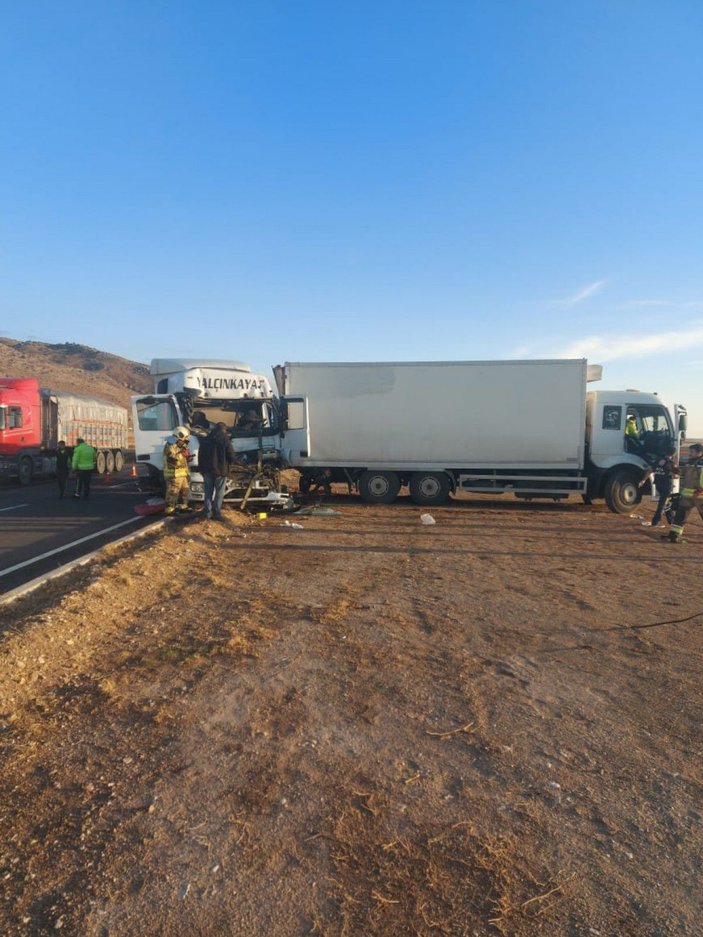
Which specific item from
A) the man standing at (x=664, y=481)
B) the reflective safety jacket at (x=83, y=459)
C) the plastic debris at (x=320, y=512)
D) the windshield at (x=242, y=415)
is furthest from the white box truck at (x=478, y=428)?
the reflective safety jacket at (x=83, y=459)

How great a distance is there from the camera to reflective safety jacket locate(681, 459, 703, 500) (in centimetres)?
1088

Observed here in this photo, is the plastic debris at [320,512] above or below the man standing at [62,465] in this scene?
below

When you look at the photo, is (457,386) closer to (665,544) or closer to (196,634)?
(665,544)

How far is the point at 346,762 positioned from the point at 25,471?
22.0 m

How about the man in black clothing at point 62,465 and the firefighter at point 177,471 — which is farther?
the man in black clothing at point 62,465

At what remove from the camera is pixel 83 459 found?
665 inches

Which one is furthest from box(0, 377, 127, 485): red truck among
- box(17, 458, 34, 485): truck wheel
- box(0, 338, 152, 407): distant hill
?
box(0, 338, 152, 407): distant hill

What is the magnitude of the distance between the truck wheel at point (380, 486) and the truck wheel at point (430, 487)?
0.43 meters

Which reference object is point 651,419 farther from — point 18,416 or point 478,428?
point 18,416

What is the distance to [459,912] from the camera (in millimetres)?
2434

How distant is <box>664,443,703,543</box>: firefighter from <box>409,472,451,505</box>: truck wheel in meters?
5.42

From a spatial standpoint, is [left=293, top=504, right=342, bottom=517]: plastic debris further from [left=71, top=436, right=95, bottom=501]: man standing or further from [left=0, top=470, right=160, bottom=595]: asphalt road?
[left=71, top=436, right=95, bottom=501]: man standing

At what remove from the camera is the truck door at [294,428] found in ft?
47.7

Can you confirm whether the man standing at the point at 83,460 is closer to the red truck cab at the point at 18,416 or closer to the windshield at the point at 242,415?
the windshield at the point at 242,415
